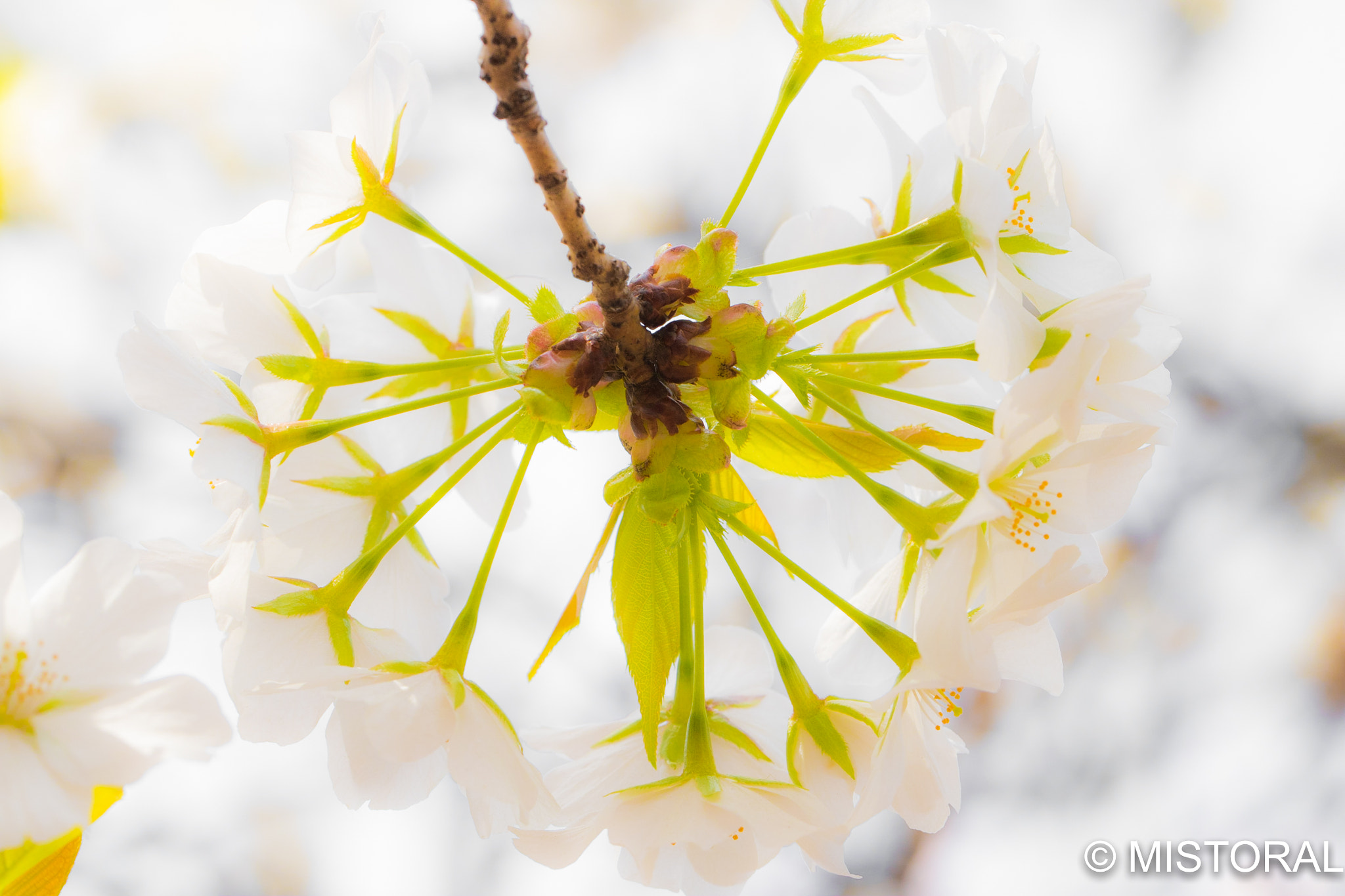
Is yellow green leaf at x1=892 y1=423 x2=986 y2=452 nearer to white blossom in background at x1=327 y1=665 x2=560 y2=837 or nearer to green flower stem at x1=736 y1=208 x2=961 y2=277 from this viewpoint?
green flower stem at x1=736 y1=208 x2=961 y2=277

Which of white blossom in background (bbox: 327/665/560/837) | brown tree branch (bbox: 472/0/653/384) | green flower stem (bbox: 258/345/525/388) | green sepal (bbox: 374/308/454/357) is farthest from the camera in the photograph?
green sepal (bbox: 374/308/454/357)

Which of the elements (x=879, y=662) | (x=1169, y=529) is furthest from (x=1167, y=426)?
(x=1169, y=529)

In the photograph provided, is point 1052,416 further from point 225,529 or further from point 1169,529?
point 1169,529

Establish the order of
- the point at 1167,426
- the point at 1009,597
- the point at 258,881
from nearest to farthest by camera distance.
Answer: the point at 1009,597
the point at 1167,426
the point at 258,881

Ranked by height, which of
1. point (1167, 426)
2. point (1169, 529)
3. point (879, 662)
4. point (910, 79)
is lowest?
point (879, 662)

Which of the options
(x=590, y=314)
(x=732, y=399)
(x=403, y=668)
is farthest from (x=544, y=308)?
(x=403, y=668)

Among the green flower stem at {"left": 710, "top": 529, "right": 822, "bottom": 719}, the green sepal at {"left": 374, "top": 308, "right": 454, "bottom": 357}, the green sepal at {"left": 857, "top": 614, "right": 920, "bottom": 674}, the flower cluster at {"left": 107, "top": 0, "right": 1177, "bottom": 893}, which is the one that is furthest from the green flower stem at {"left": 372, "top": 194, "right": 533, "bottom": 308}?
the green sepal at {"left": 857, "top": 614, "right": 920, "bottom": 674}

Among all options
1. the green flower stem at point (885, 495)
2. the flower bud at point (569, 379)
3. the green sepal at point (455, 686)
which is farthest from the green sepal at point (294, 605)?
the green flower stem at point (885, 495)
